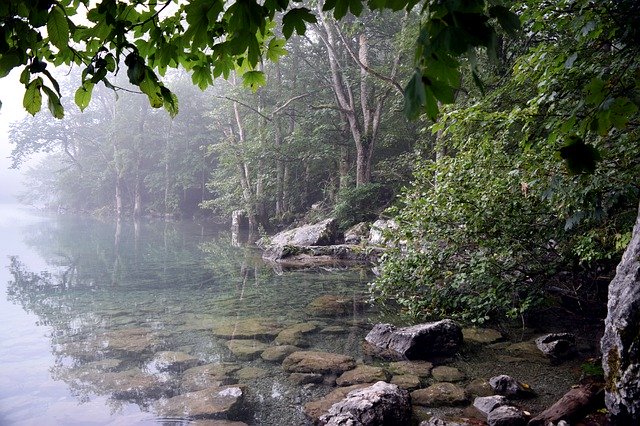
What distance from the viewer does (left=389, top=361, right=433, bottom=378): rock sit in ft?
18.9

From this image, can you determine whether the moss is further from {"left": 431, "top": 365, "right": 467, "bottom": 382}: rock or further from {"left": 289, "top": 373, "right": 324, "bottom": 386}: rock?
{"left": 289, "top": 373, "right": 324, "bottom": 386}: rock

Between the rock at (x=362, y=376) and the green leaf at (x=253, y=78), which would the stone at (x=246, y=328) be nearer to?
the rock at (x=362, y=376)

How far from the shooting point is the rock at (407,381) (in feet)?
17.4

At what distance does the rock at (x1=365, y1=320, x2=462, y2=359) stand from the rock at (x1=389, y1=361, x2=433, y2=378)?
0.24 metres

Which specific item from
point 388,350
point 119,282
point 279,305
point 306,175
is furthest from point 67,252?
point 388,350

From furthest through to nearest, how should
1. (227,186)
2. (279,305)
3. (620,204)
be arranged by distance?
(227,186), (279,305), (620,204)

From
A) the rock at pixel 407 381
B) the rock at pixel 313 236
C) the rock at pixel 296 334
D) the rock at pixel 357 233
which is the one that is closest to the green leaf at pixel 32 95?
the rock at pixel 407 381

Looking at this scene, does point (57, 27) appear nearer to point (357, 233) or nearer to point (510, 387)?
point (510, 387)

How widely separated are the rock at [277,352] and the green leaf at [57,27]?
5.40 metres

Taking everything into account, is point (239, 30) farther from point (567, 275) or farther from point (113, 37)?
point (567, 275)

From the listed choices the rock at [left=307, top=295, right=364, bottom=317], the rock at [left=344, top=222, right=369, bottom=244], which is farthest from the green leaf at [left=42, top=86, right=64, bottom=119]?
the rock at [left=344, top=222, right=369, bottom=244]

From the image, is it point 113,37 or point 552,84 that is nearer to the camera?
point 113,37

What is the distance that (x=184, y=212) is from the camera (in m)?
45.4

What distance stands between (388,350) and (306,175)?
2053 centimetres
